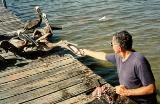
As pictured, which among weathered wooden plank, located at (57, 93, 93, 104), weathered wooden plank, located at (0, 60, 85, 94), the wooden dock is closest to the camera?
weathered wooden plank, located at (57, 93, 93, 104)

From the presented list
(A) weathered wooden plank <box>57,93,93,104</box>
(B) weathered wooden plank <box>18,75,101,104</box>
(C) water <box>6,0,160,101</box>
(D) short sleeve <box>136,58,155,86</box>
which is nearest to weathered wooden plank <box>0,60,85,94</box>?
(B) weathered wooden plank <box>18,75,101,104</box>

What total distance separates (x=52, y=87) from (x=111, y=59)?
84.6 inches

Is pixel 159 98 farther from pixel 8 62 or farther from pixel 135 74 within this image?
pixel 8 62

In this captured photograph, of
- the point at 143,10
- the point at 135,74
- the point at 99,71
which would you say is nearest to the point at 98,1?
the point at 143,10

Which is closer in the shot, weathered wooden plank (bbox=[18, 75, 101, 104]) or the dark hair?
the dark hair

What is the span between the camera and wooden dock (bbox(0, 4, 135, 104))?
6.70 m

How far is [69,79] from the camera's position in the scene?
303 inches

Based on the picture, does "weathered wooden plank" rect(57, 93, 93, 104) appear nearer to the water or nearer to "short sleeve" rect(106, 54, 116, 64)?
"short sleeve" rect(106, 54, 116, 64)

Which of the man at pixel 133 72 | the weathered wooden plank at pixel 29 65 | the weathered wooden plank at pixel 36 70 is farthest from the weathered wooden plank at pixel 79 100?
the weathered wooden plank at pixel 29 65

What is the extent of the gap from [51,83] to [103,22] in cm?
944

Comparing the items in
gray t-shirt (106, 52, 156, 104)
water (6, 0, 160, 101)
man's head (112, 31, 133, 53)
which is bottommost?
water (6, 0, 160, 101)

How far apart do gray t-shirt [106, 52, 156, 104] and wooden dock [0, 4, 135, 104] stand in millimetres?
455

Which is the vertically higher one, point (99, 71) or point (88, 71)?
point (88, 71)

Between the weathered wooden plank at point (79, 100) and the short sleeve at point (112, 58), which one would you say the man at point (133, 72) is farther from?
the weathered wooden plank at point (79, 100)
